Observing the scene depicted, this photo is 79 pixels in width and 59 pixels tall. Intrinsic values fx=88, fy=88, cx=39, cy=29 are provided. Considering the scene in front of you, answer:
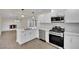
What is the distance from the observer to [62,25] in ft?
4.59

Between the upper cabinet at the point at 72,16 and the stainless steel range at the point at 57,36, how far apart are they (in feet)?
0.61

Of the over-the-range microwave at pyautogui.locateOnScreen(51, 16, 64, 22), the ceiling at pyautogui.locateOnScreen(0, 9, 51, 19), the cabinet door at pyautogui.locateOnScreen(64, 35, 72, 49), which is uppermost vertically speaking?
the ceiling at pyautogui.locateOnScreen(0, 9, 51, 19)

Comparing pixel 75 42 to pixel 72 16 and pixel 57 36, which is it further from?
pixel 72 16

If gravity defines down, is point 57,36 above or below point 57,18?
below

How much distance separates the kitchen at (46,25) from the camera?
4.51ft

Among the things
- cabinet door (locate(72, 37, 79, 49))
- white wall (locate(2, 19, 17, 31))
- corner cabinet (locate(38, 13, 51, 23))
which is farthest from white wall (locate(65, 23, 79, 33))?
white wall (locate(2, 19, 17, 31))

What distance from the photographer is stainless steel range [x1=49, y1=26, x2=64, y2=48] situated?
4.66ft

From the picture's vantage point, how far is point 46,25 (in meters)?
1.46

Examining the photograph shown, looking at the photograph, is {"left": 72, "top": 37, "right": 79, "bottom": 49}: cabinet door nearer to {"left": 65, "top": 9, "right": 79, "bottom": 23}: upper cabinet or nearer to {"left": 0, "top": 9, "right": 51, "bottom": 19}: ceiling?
{"left": 65, "top": 9, "right": 79, "bottom": 23}: upper cabinet

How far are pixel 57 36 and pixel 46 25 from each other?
0.26 metres

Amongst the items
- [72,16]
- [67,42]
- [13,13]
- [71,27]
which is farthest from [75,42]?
[13,13]
